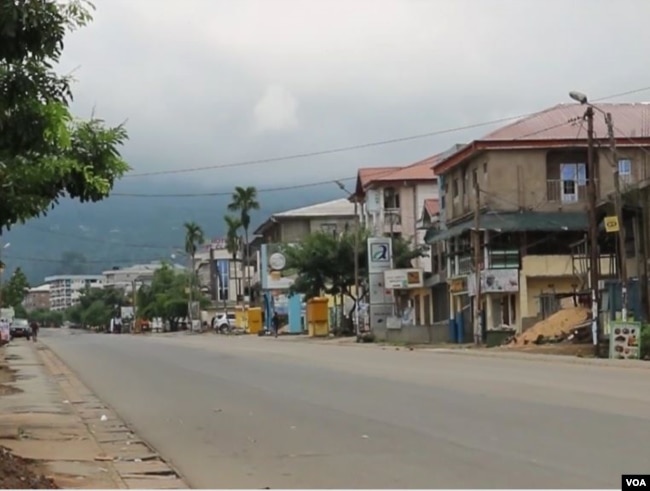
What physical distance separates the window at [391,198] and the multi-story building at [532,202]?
25114 mm

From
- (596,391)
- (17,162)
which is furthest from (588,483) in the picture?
(596,391)

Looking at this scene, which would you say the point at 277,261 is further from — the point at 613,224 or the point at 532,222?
the point at 613,224

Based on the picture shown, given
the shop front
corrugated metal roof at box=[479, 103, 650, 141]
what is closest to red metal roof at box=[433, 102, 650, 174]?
corrugated metal roof at box=[479, 103, 650, 141]

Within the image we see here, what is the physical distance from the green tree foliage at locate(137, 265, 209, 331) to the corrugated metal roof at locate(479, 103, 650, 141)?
80182 mm

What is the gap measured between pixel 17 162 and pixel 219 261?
138331 millimetres

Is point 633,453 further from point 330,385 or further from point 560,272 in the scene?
point 560,272

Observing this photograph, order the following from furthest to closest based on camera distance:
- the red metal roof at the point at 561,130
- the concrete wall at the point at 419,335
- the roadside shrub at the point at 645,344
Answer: the concrete wall at the point at 419,335, the red metal roof at the point at 561,130, the roadside shrub at the point at 645,344

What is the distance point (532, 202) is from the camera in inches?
2421

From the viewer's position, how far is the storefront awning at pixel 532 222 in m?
58.6

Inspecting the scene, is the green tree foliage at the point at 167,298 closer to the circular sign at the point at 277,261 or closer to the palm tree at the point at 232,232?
the palm tree at the point at 232,232

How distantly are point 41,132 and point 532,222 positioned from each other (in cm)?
4711

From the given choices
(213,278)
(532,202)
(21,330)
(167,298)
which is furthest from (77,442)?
(213,278)

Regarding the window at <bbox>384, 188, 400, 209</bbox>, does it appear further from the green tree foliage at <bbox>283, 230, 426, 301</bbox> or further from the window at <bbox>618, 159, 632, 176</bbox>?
the window at <bbox>618, 159, 632, 176</bbox>

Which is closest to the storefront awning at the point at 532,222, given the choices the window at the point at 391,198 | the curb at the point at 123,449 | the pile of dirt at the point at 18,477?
the window at the point at 391,198
